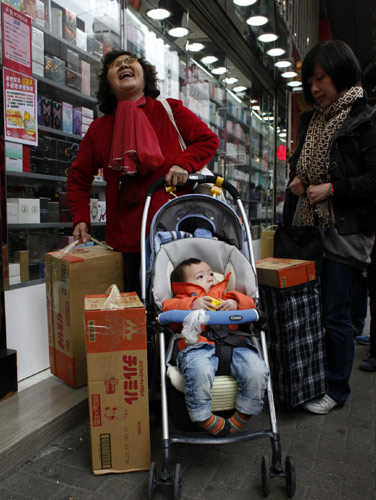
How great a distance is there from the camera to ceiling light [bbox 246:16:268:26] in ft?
19.2

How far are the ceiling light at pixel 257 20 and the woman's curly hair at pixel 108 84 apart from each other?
3980 mm

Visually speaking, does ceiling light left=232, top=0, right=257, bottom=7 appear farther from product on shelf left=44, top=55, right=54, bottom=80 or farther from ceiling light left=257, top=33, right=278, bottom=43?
product on shelf left=44, top=55, right=54, bottom=80

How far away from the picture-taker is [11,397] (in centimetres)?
242

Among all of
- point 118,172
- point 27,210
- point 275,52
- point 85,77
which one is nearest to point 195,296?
point 118,172

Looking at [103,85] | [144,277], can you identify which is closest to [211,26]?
[103,85]

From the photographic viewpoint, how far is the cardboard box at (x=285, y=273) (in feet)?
7.63

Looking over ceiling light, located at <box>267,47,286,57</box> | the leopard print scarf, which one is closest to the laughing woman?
the leopard print scarf

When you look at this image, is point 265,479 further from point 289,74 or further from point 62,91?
point 289,74

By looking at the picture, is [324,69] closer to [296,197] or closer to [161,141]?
[296,197]

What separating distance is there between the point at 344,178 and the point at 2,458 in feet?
7.16

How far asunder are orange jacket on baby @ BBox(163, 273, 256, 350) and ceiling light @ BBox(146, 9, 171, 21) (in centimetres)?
357

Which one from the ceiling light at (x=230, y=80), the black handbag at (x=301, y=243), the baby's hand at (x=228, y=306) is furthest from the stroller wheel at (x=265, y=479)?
the ceiling light at (x=230, y=80)

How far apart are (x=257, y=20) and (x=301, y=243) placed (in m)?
4.57

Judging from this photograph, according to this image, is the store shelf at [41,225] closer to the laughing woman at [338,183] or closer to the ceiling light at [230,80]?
the laughing woman at [338,183]
